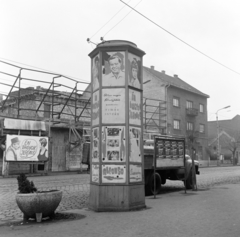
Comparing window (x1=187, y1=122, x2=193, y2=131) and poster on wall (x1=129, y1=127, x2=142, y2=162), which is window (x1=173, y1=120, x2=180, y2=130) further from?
poster on wall (x1=129, y1=127, x2=142, y2=162)

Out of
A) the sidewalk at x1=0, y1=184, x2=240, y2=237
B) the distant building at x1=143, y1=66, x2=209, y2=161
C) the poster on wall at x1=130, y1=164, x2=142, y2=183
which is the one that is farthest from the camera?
the distant building at x1=143, y1=66, x2=209, y2=161

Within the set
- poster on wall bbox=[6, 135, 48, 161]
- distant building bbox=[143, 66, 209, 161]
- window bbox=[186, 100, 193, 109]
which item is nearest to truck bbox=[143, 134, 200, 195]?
poster on wall bbox=[6, 135, 48, 161]

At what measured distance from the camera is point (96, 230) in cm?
595

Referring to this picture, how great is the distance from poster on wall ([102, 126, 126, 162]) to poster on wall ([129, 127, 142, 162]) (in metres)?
0.20

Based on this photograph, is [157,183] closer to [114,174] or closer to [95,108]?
[114,174]

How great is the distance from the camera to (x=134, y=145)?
823 cm

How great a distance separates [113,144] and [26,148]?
17098mm

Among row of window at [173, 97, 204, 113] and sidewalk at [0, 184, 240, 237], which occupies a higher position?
row of window at [173, 97, 204, 113]

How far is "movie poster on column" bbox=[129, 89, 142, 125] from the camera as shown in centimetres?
824

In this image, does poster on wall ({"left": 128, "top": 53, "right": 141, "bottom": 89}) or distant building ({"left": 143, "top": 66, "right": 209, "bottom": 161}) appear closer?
poster on wall ({"left": 128, "top": 53, "right": 141, "bottom": 89})

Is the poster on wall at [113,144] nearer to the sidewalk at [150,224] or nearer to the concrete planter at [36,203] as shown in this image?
the sidewalk at [150,224]

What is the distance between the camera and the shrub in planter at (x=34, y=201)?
6.62m

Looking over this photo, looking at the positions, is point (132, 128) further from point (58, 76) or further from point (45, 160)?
point (58, 76)

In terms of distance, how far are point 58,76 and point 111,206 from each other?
2046 centimetres
